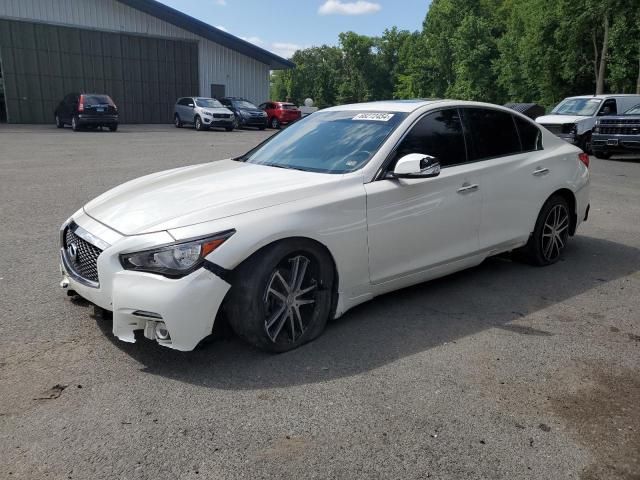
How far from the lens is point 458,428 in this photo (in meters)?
2.93

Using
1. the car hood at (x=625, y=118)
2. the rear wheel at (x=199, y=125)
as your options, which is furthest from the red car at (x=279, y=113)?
the car hood at (x=625, y=118)

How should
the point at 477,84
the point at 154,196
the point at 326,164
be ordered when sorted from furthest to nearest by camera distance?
the point at 477,84 → the point at 326,164 → the point at 154,196

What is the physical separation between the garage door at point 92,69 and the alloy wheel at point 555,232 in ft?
109

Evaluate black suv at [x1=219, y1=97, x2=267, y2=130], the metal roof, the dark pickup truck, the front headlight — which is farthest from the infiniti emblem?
the metal roof

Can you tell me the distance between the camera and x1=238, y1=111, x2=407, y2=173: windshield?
428 cm

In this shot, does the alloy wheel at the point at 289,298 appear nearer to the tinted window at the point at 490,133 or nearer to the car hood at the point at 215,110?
the tinted window at the point at 490,133

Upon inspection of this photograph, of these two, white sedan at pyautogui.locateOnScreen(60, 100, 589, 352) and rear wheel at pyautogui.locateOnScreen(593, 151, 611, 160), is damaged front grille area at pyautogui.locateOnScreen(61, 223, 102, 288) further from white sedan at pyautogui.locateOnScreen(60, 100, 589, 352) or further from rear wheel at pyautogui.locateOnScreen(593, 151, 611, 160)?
rear wheel at pyautogui.locateOnScreen(593, 151, 611, 160)

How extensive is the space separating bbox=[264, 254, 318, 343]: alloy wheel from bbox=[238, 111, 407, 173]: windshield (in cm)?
83

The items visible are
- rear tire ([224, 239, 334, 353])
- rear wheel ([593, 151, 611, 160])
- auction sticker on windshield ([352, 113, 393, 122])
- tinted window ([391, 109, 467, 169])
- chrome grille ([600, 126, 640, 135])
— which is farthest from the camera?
rear wheel ([593, 151, 611, 160])

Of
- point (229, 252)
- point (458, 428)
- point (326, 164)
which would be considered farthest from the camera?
point (326, 164)

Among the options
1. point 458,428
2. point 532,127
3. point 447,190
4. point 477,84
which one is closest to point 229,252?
point 458,428

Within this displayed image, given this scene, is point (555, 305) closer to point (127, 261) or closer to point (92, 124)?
point (127, 261)

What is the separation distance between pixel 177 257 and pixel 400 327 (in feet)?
5.66

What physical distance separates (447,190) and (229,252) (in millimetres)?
1944
